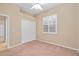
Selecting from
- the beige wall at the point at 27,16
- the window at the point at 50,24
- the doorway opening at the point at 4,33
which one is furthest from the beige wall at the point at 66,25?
the doorway opening at the point at 4,33

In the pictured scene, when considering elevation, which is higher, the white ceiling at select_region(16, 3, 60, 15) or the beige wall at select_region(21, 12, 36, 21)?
the white ceiling at select_region(16, 3, 60, 15)

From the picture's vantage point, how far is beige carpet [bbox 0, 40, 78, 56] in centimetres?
213

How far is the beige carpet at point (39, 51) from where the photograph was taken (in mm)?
2131

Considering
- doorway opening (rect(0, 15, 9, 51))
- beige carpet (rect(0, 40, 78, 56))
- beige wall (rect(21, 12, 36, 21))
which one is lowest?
beige carpet (rect(0, 40, 78, 56))

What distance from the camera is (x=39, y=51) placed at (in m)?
2.17

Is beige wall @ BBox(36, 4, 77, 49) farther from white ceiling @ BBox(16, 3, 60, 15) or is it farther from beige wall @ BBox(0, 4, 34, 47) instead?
beige wall @ BBox(0, 4, 34, 47)

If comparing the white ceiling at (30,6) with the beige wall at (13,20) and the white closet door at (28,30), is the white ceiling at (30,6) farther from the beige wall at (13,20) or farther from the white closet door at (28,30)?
the white closet door at (28,30)

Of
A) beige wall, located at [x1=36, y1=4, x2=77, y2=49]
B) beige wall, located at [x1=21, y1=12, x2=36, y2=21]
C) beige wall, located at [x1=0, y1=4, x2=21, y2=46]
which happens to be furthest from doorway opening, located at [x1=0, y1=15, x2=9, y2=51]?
beige wall, located at [x1=36, y1=4, x2=77, y2=49]

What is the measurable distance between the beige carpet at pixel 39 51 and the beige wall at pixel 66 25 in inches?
4.4

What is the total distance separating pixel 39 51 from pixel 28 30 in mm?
458

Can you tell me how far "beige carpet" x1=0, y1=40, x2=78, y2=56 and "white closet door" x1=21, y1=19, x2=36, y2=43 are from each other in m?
0.10

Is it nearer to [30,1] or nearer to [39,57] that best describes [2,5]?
[30,1]

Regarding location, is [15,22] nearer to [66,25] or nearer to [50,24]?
[50,24]

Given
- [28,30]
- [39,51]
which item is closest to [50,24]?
[28,30]
